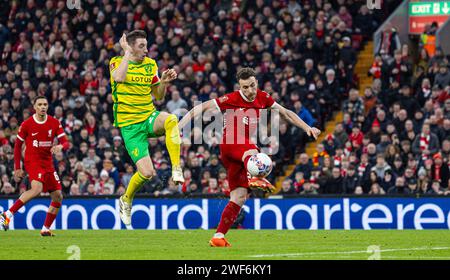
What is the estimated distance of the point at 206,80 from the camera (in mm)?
29047

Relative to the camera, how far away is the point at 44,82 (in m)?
31.3

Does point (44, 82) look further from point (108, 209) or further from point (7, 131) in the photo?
point (108, 209)

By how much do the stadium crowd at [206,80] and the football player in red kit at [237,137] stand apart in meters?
9.57

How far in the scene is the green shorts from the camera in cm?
1606

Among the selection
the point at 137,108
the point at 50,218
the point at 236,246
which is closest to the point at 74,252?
the point at 236,246

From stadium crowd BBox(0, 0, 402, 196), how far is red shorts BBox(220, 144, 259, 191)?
9.70 m

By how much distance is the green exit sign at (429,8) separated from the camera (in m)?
27.8

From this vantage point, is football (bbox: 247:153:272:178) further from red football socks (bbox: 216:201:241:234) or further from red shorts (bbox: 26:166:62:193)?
red shorts (bbox: 26:166:62:193)

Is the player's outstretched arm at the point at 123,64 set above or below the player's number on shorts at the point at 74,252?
above

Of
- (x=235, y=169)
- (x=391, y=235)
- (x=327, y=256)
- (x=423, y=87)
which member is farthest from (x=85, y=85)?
(x=327, y=256)

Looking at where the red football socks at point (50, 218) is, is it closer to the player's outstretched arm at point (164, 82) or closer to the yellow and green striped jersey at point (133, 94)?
the yellow and green striped jersey at point (133, 94)

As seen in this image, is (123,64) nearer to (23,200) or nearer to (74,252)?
(74,252)

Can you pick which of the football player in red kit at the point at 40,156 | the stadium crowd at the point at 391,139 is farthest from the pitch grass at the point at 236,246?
the stadium crowd at the point at 391,139

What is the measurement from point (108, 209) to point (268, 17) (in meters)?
8.01
